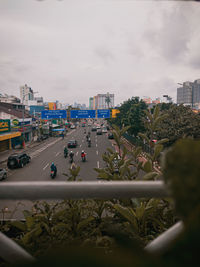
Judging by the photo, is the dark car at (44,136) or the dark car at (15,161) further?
the dark car at (44,136)

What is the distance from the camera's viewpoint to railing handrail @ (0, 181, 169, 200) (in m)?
0.79

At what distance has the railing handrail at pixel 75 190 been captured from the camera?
30.9 inches

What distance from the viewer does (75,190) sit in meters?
0.79

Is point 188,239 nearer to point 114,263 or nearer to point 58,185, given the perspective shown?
point 114,263

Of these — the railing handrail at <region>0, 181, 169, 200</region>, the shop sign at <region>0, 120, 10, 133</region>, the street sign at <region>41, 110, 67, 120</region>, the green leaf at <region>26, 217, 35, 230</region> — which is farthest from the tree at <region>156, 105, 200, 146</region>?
the shop sign at <region>0, 120, 10, 133</region>

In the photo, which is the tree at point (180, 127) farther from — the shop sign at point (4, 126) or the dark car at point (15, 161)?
the shop sign at point (4, 126)

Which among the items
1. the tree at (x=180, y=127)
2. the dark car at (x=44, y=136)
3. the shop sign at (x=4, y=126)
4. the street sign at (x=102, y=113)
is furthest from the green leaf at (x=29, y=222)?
the dark car at (x=44, y=136)

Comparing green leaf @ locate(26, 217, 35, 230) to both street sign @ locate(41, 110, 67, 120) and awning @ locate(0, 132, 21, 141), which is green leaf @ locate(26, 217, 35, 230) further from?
awning @ locate(0, 132, 21, 141)

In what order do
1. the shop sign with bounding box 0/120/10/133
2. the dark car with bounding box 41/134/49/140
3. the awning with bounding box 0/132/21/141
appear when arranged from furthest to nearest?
the dark car with bounding box 41/134/49/140, the awning with bounding box 0/132/21/141, the shop sign with bounding box 0/120/10/133

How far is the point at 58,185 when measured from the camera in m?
0.79

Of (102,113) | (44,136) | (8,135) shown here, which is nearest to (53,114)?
(8,135)

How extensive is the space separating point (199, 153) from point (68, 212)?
1.56 meters

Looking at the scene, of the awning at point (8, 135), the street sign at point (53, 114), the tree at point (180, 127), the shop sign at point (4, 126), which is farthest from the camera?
the street sign at point (53, 114)

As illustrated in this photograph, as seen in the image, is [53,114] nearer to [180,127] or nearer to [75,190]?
[180,127]
